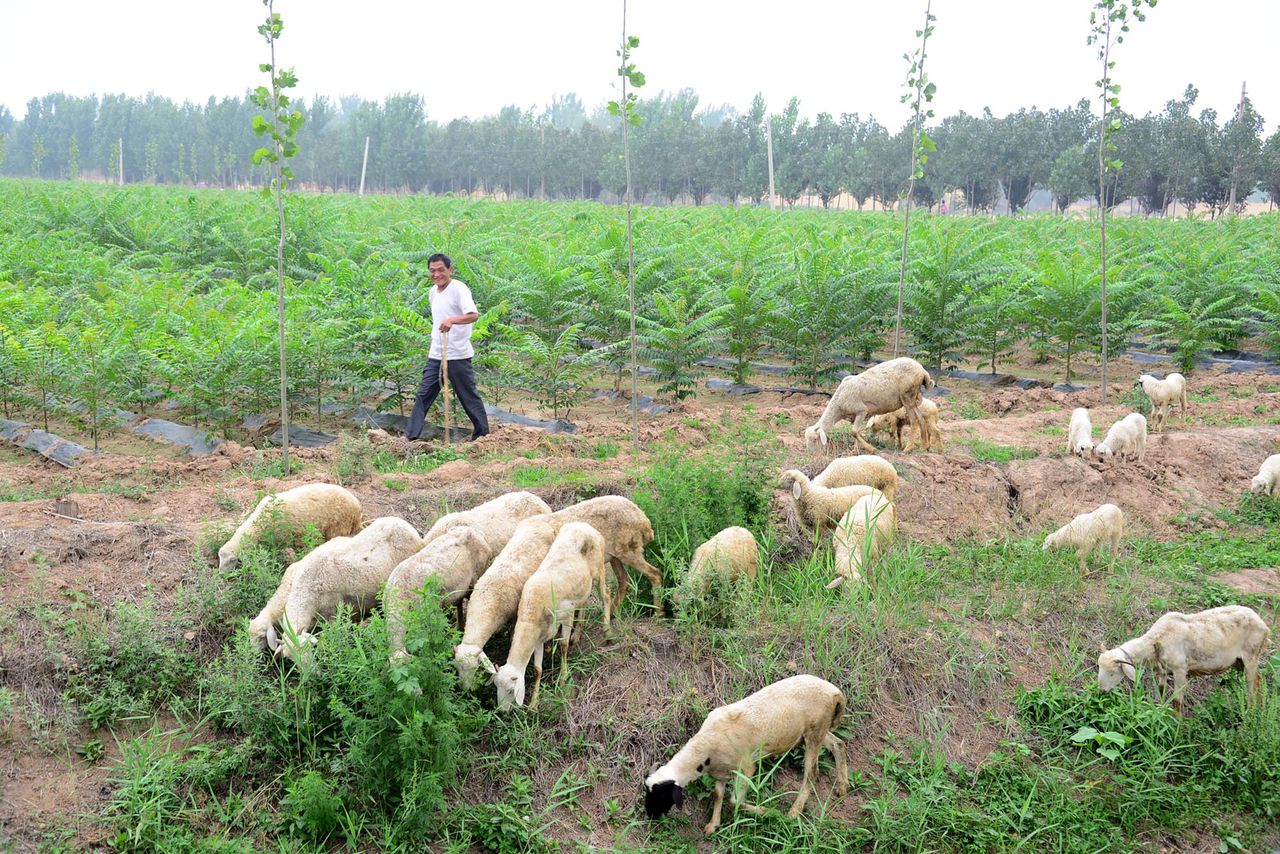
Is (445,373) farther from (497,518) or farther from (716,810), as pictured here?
(716,810)

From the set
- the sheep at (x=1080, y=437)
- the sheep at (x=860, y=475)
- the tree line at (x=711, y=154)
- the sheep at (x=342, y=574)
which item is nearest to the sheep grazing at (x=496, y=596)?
the sheep at (x=342, y=574)

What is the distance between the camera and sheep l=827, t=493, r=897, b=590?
668 cm

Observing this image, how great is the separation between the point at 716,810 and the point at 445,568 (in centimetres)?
203

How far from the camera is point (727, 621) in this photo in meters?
6.26

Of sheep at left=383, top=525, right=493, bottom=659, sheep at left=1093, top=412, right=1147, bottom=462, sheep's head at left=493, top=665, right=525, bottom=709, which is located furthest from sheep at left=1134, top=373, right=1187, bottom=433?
sheep's head at left=493, top=665, right=525, bottom=709

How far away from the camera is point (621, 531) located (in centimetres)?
640

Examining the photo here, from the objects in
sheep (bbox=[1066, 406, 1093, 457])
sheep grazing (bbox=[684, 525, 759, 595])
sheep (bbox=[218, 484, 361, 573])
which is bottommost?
sheep grazing (bbox=[684, 525, 759, 595])

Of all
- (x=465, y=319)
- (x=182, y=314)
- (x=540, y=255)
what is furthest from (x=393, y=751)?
(x=540, y=255)

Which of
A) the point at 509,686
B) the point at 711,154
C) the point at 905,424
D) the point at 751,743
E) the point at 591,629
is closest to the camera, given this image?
the point at 751,743

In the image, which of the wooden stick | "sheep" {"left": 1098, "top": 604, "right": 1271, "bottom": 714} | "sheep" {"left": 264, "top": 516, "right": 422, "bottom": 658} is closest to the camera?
"sheep" {"left": 264, "top": 516, "right": 422, "bottom": 658}

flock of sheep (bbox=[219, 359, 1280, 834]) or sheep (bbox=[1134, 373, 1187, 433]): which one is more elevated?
sheep (bbox=[1134, 373, 1187, 433])

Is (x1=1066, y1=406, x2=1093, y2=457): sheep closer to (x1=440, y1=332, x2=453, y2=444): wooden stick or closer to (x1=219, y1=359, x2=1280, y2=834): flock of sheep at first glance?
(x1=219, y1=359, x2=1280, y2=834): flock of sheep

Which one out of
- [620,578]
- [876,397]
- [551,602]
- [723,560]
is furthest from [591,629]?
[876,397]

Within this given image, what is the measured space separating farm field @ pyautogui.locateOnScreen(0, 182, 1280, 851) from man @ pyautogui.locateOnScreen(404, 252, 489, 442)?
498 millimetres
